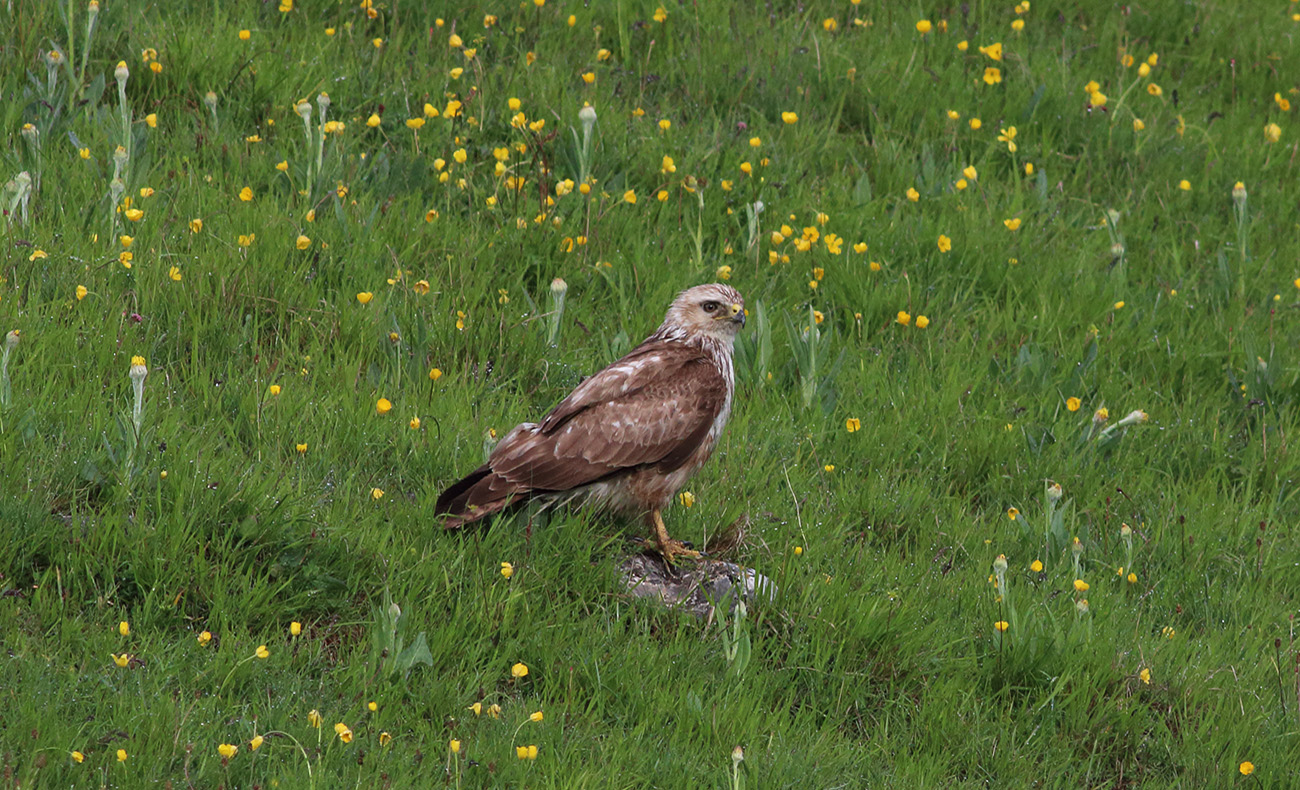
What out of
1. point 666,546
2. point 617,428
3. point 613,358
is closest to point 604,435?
point 617,428

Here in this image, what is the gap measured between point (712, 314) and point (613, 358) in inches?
28.3

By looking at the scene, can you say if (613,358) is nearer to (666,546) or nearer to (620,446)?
(620,446)

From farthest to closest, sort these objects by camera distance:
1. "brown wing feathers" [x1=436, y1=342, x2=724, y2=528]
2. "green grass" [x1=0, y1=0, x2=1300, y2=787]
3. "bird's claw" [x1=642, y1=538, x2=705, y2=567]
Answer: "bird's claw" [x1=642, y1=538, x2=705, y2=567]
"brown wing feathers" [x1=436, y1=342, x2=724, y2=528]
"green grass" [x1=0, y1=0, x2=1300, y2=787]

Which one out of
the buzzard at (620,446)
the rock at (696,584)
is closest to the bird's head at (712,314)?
the buzzard at (620,446)

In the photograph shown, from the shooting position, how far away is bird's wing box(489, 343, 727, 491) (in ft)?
17.9

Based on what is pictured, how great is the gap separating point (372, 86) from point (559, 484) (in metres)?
3.67

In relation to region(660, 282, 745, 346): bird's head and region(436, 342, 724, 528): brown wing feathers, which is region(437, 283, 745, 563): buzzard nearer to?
region(436, 342, 724, 528): brown wing feathers

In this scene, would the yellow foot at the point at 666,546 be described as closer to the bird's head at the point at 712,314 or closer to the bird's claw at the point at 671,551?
the bird's claw at the point at 671,551

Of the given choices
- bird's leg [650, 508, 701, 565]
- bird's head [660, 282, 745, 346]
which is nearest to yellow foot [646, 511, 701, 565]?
bird's leg [650, 508, 701, 565]

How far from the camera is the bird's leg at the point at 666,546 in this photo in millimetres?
5621

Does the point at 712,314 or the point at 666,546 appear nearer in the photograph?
the point at 666,546

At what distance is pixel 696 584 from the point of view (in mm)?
5406

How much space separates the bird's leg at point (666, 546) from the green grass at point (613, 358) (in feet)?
0.76

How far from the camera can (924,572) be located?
5848 millimetres
